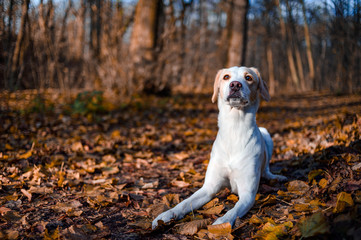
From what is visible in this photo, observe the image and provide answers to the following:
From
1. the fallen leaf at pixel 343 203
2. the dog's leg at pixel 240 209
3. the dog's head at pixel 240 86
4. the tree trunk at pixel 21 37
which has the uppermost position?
the tree trunk at pixel 21 37

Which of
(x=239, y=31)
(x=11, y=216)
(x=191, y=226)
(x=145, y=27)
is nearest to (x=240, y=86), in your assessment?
(x=191, y=226)

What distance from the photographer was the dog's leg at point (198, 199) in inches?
92.4

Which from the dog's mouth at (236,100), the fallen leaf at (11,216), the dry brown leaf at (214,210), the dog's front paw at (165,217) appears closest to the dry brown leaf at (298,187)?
the dry brown leaf at (214,210)

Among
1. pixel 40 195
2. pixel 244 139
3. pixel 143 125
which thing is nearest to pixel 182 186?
pixel 244 139

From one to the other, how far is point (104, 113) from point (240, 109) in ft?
15.7

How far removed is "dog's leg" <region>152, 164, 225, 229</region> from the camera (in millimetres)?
2347

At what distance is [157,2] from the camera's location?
9195 mm

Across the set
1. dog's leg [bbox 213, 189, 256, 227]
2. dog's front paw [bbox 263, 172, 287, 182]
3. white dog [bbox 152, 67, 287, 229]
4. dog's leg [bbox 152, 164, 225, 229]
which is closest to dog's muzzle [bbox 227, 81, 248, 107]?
white dog [bbox 152, 67, 287, 229]

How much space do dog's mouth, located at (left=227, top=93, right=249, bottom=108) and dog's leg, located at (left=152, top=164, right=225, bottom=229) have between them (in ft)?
2.22

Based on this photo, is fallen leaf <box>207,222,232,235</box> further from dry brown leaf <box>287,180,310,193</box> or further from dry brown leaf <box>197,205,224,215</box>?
dry brown leaf <box>287,180,310,193</box>

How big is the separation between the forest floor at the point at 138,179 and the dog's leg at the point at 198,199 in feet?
0.23

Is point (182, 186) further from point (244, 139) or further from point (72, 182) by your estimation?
point (72, 182)

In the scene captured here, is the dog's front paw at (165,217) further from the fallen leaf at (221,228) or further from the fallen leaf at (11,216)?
the fallen leaf at (11,216)

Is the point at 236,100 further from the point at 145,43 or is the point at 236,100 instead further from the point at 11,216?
the point at 145,43
